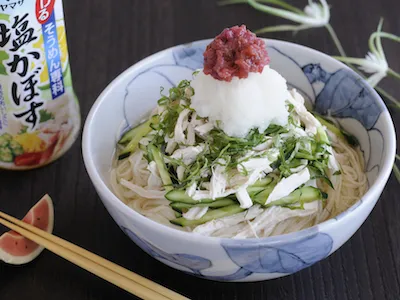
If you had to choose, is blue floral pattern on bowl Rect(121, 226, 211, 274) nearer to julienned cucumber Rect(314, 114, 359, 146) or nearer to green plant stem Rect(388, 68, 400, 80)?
julienned cucumber Rect(314, 114, 359, 146)

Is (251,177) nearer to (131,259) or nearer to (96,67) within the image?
(131,259)

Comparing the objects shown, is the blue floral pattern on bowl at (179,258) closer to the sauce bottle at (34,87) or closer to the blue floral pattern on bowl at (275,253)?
the blue floral pattern on bowl at (275,253)

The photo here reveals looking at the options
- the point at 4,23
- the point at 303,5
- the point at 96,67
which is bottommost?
the point at 96,67

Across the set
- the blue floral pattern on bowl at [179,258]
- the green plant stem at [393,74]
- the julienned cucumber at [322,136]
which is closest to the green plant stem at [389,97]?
the green plant stem at [393,74]

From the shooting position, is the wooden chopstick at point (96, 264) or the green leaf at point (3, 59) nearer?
the wooden chopstick at point (96, 264)

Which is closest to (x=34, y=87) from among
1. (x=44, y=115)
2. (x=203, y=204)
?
(x=44, y=115)

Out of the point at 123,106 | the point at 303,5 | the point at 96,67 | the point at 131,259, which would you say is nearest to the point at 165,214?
the point at 131,259
